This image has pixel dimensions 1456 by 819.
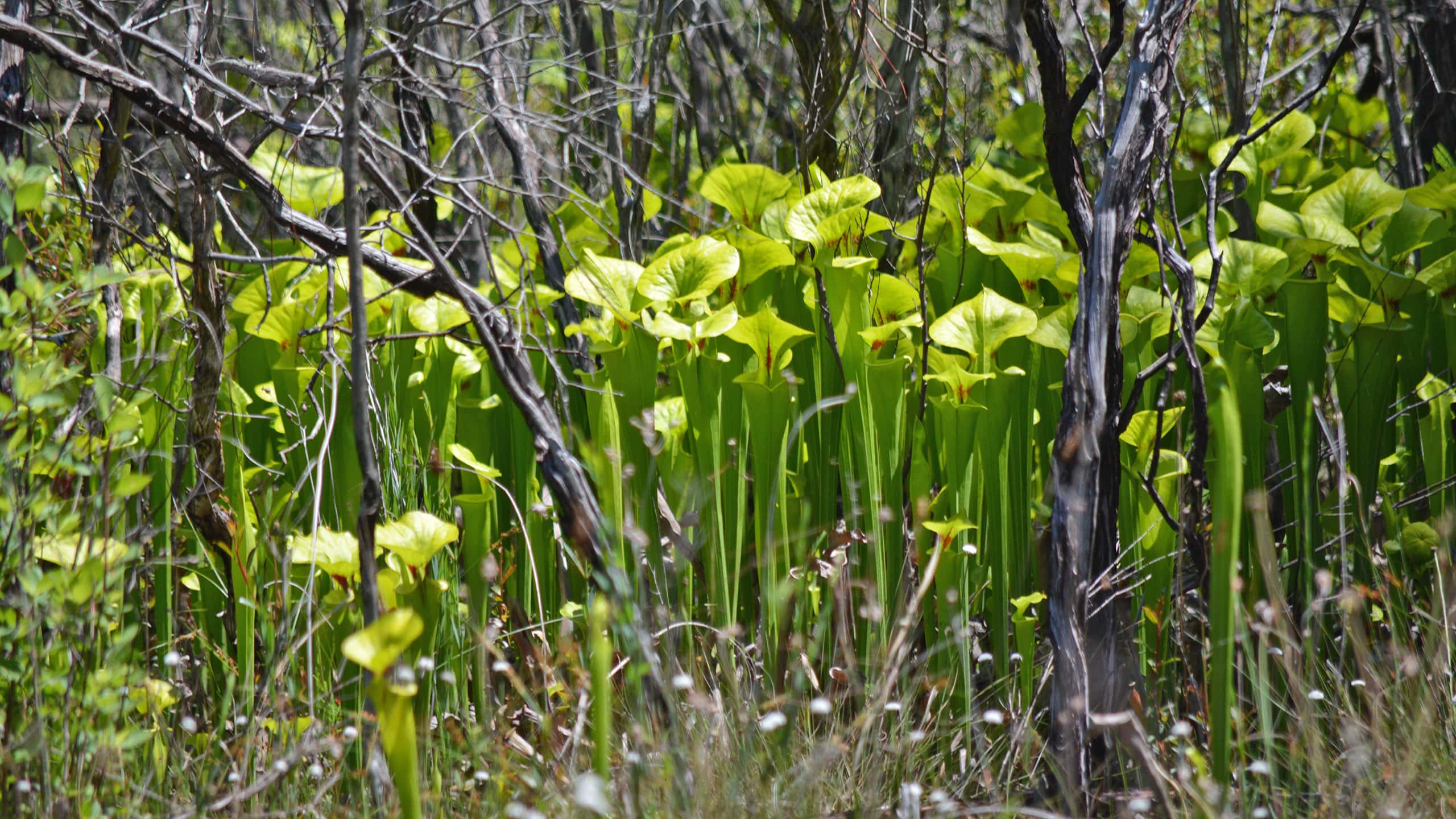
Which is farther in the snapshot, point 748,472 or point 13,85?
point 748,472

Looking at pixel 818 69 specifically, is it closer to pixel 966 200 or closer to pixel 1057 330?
pixel 966 200

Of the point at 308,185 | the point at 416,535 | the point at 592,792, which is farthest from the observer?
the point at 308,185

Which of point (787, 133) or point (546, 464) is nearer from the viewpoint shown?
point (546, 464)

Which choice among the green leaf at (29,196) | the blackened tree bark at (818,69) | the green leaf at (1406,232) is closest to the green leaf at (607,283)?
the blackened tree bark at (818,69)

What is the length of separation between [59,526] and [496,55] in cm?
117

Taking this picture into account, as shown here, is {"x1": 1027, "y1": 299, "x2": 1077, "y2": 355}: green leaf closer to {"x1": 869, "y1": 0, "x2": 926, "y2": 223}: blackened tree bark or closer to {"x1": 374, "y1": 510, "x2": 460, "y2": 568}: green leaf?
{"x1": 869, "y1": 0, "x2": 926, "y2": 223}: blackened tree bark

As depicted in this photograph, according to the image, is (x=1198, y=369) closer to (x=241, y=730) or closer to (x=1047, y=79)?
(x=1047, y=79)

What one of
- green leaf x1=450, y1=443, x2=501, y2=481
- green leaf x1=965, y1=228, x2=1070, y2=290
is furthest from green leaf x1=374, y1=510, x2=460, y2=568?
green leaf x1=965, y1=228, x2=1070, y2=290

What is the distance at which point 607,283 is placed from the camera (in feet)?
4.82

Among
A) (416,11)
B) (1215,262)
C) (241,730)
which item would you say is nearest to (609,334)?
(416,11)

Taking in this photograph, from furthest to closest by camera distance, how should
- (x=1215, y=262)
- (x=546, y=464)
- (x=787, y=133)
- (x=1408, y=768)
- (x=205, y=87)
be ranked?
(x=787, y=133), (x=205, y=87), (x=1215, y=262), (x=546, y=464), (x=1408, y=768)

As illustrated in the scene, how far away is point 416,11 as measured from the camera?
63.4 inches

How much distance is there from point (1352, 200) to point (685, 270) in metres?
0.99

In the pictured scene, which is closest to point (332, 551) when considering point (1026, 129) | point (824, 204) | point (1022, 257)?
point (824, 204)
